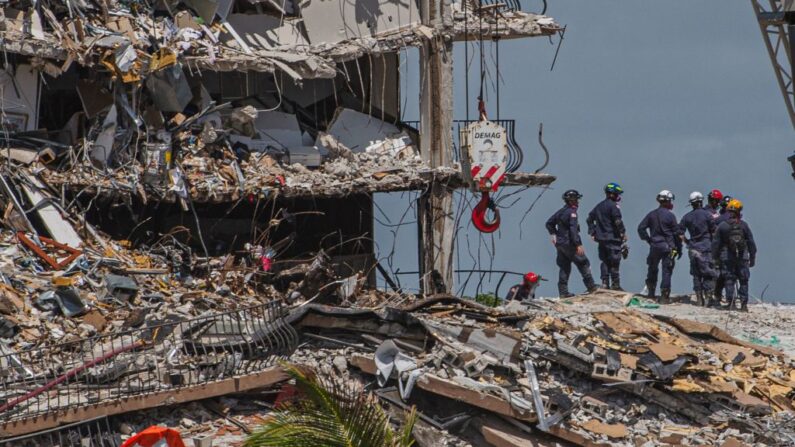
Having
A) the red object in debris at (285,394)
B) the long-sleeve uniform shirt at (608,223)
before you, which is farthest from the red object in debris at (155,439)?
the long-sleeve uniform shirt at (608,223)

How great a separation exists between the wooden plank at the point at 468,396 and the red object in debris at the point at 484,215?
33.7 ft

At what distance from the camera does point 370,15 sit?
91.4 feet

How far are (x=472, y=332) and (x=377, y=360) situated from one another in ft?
4.19

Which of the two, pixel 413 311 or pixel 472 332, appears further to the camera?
pixel 413 311

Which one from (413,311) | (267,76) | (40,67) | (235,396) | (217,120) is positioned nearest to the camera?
(235,396)


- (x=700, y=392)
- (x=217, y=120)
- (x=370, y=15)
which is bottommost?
(x=700, y=392)

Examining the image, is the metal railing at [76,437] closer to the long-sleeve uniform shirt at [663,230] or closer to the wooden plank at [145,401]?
the wooden plank at [145,401]

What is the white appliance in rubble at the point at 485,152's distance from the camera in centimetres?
2645

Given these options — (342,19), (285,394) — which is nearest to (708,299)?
(342,19)

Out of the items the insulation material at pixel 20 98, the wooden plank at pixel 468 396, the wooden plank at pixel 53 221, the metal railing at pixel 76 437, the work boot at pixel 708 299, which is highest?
the insulation material at pixel 20 98

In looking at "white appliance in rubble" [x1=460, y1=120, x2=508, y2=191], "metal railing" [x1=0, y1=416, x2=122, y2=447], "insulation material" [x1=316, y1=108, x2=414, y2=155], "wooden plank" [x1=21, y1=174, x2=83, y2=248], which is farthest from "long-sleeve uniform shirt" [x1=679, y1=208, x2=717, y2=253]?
"metal railing" [x1=0, y1=416, x2=122, y2=447]

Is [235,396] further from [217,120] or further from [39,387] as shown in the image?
[217,120]

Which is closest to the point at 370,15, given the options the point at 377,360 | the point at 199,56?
the point at 199,56

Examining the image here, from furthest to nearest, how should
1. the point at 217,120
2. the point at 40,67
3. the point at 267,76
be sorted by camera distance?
the point at 267,76
the point at 217,120
the point at 40,67
